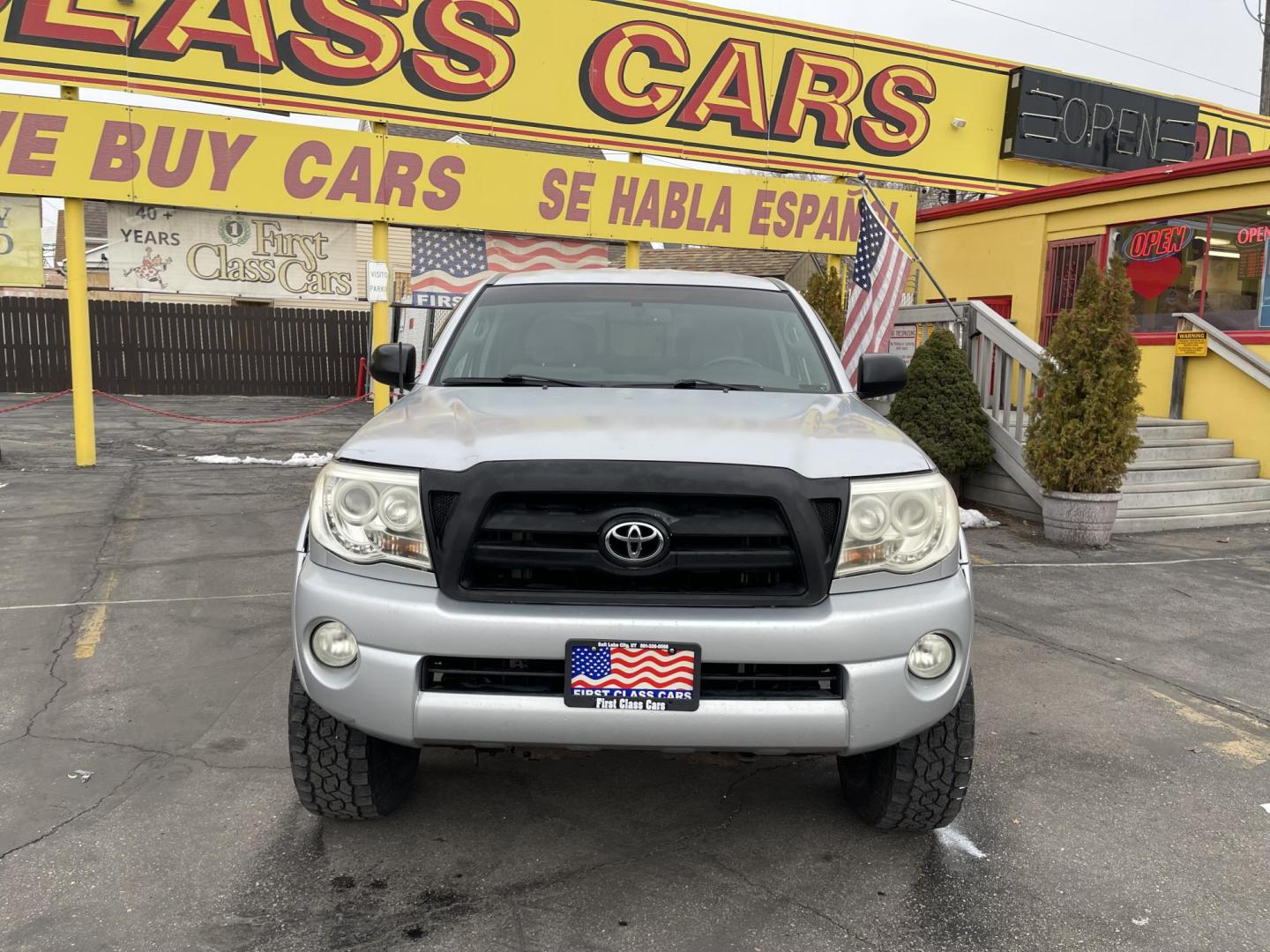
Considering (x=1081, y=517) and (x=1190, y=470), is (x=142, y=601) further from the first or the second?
(x=1190, y=470)

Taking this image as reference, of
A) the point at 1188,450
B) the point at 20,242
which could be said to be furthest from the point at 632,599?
the point at 20,242

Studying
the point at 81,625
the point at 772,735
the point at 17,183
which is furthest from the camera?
the point at 17,183

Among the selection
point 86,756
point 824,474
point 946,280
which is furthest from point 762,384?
point 946,280

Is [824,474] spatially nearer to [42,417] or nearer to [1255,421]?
[1255,421]

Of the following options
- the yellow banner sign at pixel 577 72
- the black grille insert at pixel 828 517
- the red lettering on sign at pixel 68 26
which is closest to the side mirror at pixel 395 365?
the black grille insert at pixel 828 517

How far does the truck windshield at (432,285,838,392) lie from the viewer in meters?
3.63

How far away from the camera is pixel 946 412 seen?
8.75 meters

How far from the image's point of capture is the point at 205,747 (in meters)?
3.56

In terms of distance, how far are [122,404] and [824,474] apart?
20.0 meters

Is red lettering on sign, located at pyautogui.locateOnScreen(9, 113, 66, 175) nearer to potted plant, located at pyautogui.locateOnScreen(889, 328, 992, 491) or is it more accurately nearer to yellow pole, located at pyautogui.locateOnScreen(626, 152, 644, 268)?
yellow pole, located at pyautogui.locateOnScreen(626, 152, 644, 268)

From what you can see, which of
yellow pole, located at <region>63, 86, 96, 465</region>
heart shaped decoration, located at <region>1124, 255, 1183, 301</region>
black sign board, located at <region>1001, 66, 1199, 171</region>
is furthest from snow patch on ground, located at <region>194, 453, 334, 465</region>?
black sign board, located at <region>1001, 66, 1199, 171</region>

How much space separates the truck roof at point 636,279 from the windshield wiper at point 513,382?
0.83m

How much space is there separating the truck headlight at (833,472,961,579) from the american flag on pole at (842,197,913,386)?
266 inches

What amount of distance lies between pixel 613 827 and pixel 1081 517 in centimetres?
598
